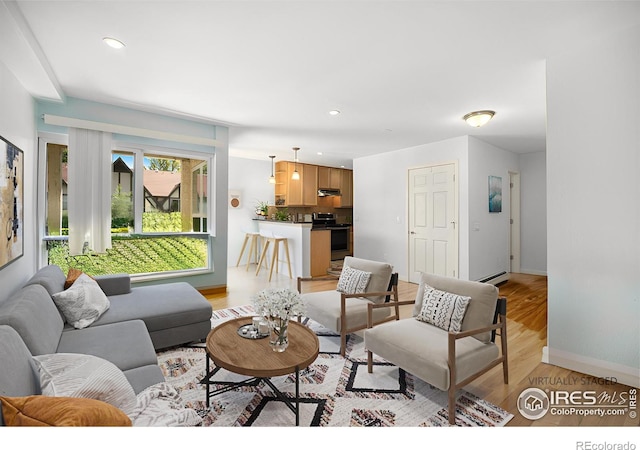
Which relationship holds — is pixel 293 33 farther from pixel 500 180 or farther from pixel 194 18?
pixel 500 180

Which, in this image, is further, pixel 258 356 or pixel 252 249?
pixel 252 249

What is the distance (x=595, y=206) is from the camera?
2.21m

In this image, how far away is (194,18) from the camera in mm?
1946

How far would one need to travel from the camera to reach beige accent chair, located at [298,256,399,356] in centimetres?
262

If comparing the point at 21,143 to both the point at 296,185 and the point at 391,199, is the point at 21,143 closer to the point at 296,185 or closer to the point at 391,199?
the point at 296,185

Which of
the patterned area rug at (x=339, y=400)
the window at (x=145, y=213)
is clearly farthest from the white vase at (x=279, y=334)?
the window at (x=145, y=213)

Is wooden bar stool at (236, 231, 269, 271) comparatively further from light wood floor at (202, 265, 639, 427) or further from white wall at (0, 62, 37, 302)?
white wall at (0, 62, 37, 302)

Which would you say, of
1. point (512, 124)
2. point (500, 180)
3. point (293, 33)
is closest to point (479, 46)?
point (293, 33)

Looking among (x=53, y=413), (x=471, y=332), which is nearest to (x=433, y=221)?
(x=471, y=332)

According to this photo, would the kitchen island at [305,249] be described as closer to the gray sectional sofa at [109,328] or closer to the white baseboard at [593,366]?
the gray sectional sofa at [109,328]

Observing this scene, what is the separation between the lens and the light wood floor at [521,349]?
1795 millimetres

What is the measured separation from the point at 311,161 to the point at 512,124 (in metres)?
4.17

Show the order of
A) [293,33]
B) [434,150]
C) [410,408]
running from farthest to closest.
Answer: [434,150]
[293,33]
[410,408]

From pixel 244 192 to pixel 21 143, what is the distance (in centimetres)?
428
